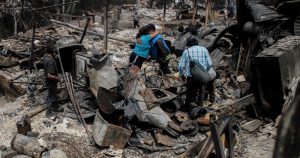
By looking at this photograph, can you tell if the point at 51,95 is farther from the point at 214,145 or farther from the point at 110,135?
the point at 214,145

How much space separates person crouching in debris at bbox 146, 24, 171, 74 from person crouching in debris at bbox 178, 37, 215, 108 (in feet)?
5.34

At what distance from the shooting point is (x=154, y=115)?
6.44m

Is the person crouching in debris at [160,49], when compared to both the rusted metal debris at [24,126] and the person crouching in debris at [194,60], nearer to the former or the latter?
the person crouching in debris at [194,60]

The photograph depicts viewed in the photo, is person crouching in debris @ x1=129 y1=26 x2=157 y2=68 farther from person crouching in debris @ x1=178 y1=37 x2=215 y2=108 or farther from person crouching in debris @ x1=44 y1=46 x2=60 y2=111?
person crouching in debris @ x1=44 y1=46 x2=60 y2=111

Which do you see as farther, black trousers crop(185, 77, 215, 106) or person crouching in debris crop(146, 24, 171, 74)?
person crouching in debris crop(146, 24, 171, 74)

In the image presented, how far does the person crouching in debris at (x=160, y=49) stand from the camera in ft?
27.9

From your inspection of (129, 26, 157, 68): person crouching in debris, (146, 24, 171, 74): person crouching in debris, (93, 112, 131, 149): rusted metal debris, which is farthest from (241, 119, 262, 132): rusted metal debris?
(129, 26, 157, 68): person crouching in debris

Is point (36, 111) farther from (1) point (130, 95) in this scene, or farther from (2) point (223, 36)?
(2) point (223, 36)

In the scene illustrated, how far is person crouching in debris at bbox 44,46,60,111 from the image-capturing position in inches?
262

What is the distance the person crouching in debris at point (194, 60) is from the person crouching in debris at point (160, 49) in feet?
5.34

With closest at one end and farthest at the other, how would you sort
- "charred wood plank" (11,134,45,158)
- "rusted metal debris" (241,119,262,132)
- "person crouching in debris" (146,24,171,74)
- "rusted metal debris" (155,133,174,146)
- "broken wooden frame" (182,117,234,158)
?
"broken wooden frame" (182,117,234,158), "charred wood plank" (11,134,45,158), "rusted metal debris" (155,133,174,146), "rusted metal debris" (241,119,262,132), "person crouching in debris" (146,24,171,74)

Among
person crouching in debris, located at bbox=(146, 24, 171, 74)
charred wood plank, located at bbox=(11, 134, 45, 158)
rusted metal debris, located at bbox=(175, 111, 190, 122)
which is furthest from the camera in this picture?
person crouching in debris, located at bbox=(146, 24, 171, 74)

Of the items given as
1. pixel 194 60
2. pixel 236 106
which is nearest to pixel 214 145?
pixel 236 106

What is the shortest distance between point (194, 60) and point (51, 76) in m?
2.58
